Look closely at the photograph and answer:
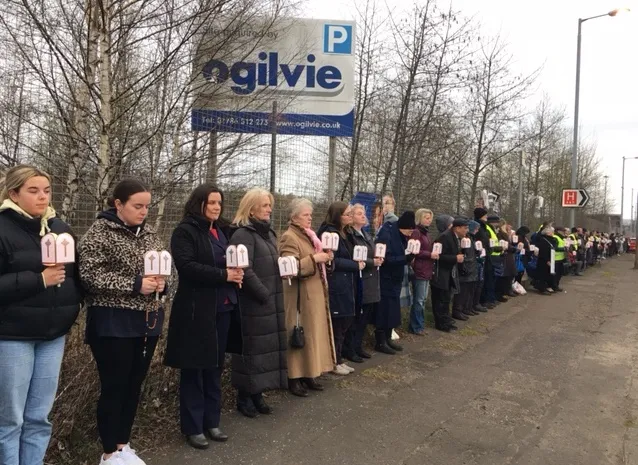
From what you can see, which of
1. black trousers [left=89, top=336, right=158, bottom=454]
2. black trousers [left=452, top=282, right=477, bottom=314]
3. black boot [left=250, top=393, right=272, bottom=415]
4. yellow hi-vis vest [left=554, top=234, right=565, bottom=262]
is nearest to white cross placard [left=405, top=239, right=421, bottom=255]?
black trousers [left=452, top=282, right=477, bottom=314]

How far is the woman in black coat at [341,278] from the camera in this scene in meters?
5.53

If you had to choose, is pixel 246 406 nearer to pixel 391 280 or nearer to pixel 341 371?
pixel 341 371

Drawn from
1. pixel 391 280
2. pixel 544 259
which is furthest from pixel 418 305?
pixel 544 259

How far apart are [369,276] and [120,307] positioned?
136 inches

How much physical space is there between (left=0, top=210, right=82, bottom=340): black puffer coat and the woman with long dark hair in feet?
0.83

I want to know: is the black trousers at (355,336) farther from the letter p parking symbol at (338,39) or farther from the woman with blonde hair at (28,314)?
the letter p parking symbol at (338,39)

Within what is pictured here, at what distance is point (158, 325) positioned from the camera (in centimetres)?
338

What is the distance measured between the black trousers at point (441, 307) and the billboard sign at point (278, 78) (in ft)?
10.3

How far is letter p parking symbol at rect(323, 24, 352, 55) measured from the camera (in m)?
8.86

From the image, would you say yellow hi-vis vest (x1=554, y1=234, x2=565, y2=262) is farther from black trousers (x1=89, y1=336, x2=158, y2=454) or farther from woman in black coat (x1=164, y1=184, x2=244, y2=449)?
black trousers (x1=89, y1=336, x2=158, y2=454)

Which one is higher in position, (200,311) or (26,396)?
(200,311)

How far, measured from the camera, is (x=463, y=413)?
4.89 metres

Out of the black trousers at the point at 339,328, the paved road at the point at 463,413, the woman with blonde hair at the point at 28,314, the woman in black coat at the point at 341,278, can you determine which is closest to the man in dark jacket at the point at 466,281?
the paved road at the point at 463,413

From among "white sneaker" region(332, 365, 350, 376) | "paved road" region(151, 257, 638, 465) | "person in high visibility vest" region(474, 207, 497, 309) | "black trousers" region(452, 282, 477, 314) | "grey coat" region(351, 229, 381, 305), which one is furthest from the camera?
"person in high visibility vest" region(474, 207, 497, 309)
